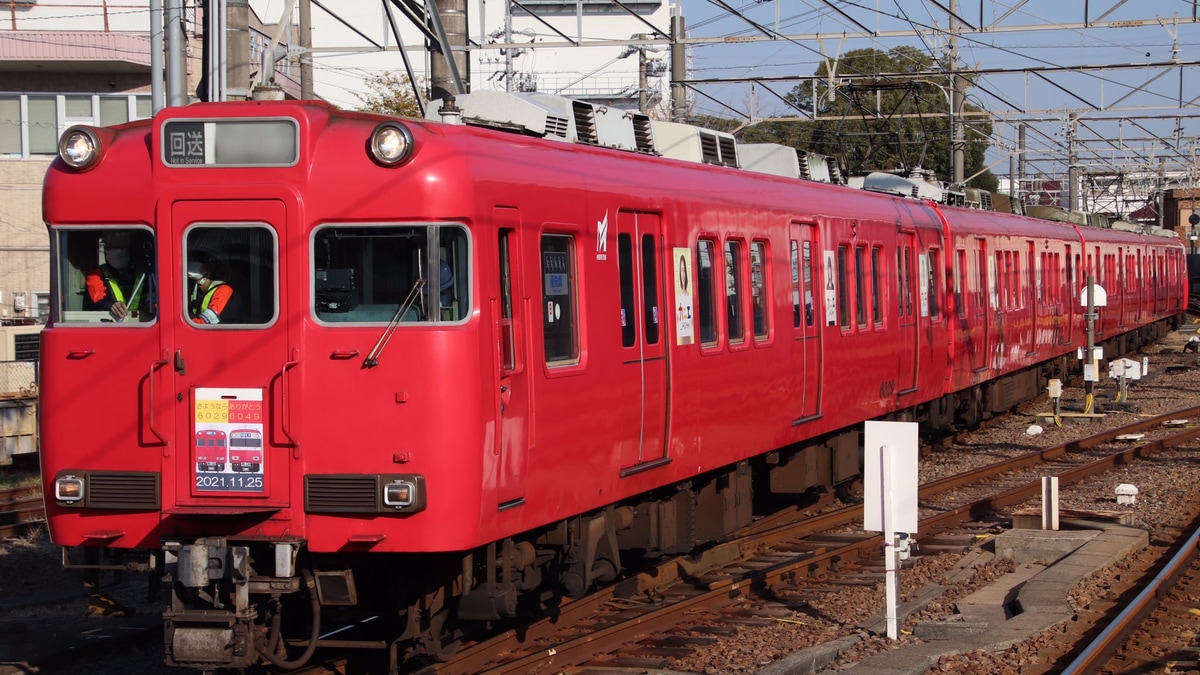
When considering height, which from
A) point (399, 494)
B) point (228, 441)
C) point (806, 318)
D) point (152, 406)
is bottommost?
point (399, 494)

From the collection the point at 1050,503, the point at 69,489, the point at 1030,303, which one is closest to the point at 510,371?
the point at 69,489

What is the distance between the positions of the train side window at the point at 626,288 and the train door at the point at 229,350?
2.46 m

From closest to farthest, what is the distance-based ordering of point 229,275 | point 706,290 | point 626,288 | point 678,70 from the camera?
1. point 229,275
2. point 626,288
3. point 706,290
4. point 678,70

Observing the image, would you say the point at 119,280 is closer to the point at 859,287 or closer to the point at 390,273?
the point at 390,273

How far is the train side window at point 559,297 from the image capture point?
8.19m

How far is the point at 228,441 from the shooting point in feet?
23.9

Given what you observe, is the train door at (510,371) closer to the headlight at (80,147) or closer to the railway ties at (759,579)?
the railway ties at (759,579)

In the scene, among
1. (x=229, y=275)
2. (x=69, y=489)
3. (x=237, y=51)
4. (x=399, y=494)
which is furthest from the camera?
(x=237, y=51)

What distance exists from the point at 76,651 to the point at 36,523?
4.99 m

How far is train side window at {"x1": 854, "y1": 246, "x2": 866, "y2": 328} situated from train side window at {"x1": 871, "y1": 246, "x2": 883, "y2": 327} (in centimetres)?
28

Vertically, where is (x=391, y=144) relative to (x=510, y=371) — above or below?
above

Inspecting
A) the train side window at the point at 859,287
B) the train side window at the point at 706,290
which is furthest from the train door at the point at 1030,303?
the train side window at the point at 706,290

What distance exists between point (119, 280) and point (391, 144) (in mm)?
1670

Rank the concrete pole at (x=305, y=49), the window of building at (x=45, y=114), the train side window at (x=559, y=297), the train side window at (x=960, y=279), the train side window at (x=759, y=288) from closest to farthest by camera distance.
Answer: the train side window at (x=559, y=297) → the train side window at (x=759, y=288) → the train side window at (x=960, y=279) → the concrete pole at (x=305, y=49) → the window of building at (x=45, y=114)
